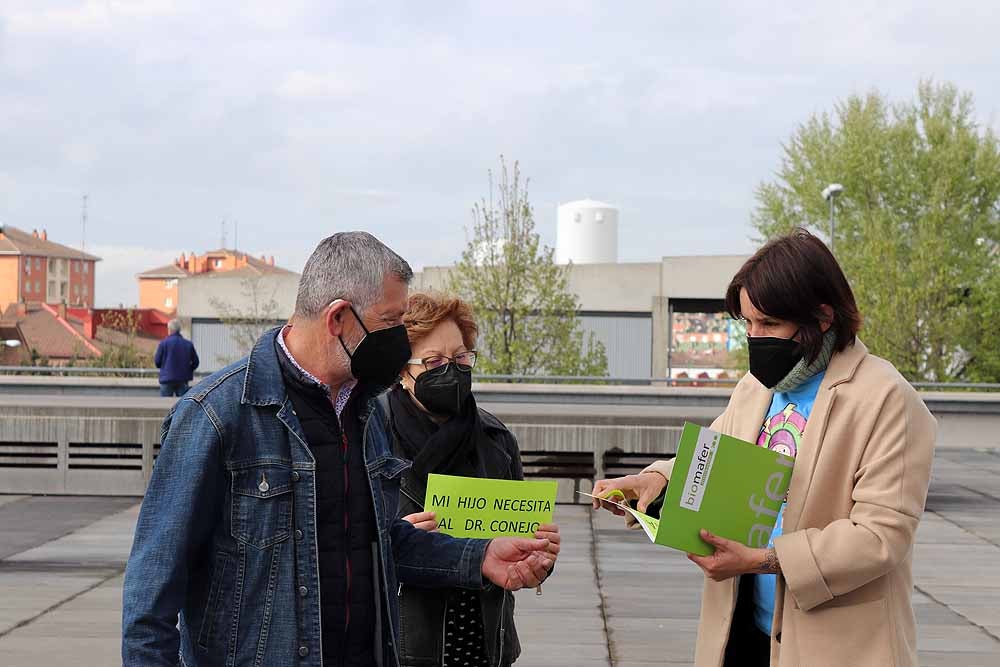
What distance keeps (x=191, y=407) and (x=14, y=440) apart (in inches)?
521

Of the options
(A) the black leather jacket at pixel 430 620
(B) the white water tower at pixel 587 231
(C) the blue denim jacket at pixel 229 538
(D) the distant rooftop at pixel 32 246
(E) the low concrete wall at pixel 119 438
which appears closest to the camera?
(C) the blue denim jacket at pixel 229 538

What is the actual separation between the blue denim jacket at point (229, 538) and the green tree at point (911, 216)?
125ft

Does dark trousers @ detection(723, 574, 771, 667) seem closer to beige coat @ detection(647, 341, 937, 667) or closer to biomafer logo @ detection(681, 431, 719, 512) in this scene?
beige coat @ detection(647, 341, 937, 667)

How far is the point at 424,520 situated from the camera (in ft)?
12.7

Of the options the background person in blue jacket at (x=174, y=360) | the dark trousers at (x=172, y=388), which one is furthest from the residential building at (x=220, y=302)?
the background person in blue jacket at (x=174, y=360)

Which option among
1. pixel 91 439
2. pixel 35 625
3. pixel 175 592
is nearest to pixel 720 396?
pixel 91 439

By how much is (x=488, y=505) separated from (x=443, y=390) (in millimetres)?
686

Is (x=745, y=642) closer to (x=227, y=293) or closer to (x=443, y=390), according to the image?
(x=443, y=390)

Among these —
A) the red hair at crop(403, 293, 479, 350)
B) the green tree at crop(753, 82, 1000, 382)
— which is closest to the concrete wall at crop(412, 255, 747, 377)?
the green tree at crop(753, 82, 1000, 382)

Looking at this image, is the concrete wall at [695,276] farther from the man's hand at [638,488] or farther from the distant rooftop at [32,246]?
the distant rooftop at [32,246]

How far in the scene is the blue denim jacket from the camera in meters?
2.77

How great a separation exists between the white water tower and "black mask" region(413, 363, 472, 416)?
69.2m

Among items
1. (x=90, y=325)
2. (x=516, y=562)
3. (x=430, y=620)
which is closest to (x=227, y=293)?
(x=90, y=325)

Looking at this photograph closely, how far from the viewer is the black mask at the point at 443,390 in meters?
4.51
